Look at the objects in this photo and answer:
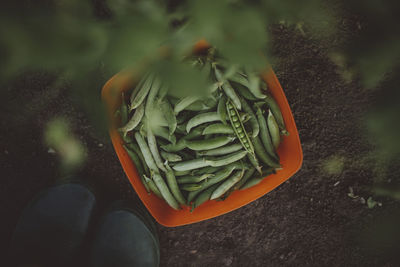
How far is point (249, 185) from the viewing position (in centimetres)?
186

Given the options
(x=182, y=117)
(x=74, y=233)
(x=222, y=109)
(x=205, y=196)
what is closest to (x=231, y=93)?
(x=222, y=109)

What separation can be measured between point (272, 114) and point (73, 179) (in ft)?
4.65

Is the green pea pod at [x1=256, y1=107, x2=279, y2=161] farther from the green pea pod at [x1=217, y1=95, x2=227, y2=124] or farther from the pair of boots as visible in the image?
the pair of boots

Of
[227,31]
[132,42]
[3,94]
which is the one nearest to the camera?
[132,42]

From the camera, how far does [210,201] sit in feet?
6.31

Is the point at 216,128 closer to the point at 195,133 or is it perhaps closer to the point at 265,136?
the point at 195,133

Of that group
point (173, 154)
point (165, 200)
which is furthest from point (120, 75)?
point (165, 200)

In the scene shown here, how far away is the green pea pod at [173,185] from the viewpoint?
1804mm

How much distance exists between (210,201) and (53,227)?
3.78ft

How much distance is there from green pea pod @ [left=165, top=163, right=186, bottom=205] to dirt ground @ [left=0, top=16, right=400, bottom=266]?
18.1 inches

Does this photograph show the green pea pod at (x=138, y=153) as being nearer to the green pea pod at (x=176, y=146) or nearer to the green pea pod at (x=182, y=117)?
the green pea pod at (x=176, y=146)

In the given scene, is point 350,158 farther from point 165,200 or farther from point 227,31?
point 227,31

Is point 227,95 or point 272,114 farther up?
point 227,95

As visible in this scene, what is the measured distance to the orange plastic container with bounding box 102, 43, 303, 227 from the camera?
5.84 ft
